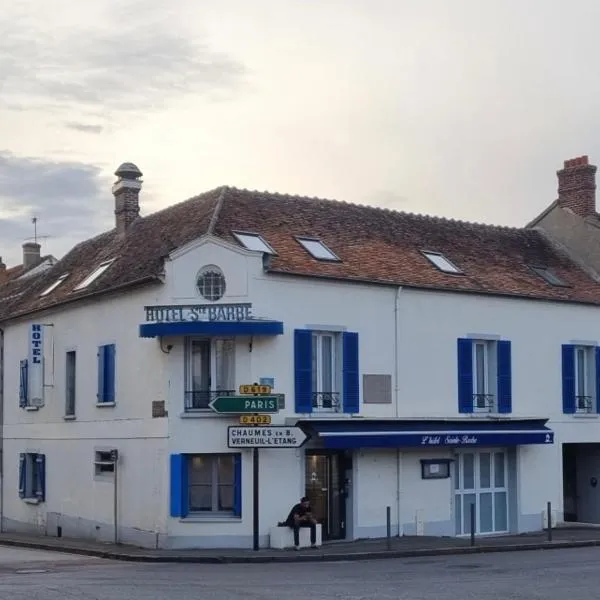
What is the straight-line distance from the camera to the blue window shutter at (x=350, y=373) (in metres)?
25.4

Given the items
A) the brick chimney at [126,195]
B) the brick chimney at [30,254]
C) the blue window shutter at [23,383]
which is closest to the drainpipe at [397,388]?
the brick chimney at [126,195]

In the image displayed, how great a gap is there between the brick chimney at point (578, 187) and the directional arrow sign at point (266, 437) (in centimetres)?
1366

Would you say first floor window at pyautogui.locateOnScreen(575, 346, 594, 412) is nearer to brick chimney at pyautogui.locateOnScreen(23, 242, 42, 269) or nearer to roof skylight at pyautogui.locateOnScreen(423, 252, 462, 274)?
roof skylight at pyautogui.locateOnScreen(423, 252, 462, 274)

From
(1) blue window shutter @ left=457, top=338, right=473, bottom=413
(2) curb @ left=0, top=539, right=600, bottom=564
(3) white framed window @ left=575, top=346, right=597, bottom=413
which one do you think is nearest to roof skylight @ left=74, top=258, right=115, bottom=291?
(2) curb @ left=0, top=539, right=600, bottom=564

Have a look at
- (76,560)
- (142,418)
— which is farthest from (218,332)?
(76,560)

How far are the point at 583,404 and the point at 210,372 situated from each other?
1110 cm

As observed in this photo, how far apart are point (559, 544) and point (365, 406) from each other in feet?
17.5

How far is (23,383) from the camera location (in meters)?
32.2

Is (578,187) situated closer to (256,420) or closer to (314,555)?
(256,420)

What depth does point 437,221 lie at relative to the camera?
3164cm

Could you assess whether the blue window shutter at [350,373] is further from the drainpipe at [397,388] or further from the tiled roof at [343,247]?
the tiled roof at [343,247]

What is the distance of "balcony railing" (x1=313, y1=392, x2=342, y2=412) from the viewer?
82.5 ft

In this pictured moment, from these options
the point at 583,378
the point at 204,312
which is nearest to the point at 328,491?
the point at 204,312

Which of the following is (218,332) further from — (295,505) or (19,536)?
(19,536)
